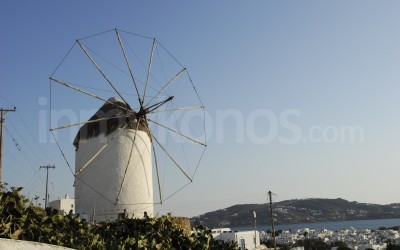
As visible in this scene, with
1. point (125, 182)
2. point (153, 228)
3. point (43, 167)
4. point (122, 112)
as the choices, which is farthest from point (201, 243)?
point (43, 167)

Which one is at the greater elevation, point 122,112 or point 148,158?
point 122,112

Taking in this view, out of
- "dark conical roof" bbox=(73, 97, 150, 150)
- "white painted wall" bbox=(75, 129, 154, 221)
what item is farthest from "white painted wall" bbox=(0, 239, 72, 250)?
"dark conical roof" bbox=(73, 97, 150, 150)

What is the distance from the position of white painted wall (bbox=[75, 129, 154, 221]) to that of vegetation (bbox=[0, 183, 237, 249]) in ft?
31.0

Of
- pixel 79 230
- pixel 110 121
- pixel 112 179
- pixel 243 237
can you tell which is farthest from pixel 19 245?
pixel 243 237

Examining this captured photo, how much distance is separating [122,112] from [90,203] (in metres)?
4.83

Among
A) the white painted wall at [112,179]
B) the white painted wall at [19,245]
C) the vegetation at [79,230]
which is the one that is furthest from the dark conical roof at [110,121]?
the white painted wall at [19,245]

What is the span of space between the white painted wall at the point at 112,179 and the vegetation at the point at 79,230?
944 centimetres

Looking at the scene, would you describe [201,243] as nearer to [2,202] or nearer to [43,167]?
[2,202]

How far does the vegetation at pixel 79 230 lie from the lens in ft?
26.2

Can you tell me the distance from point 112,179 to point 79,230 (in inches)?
493

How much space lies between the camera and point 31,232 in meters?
8.04

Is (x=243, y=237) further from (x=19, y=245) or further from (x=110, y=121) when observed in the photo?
(x=19, y=245)

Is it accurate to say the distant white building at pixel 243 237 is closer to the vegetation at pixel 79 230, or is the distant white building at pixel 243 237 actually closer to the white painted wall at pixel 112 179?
the white painted wall at pixel 112 179

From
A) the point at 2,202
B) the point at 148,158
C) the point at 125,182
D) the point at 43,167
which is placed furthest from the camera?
the point at 43,167
